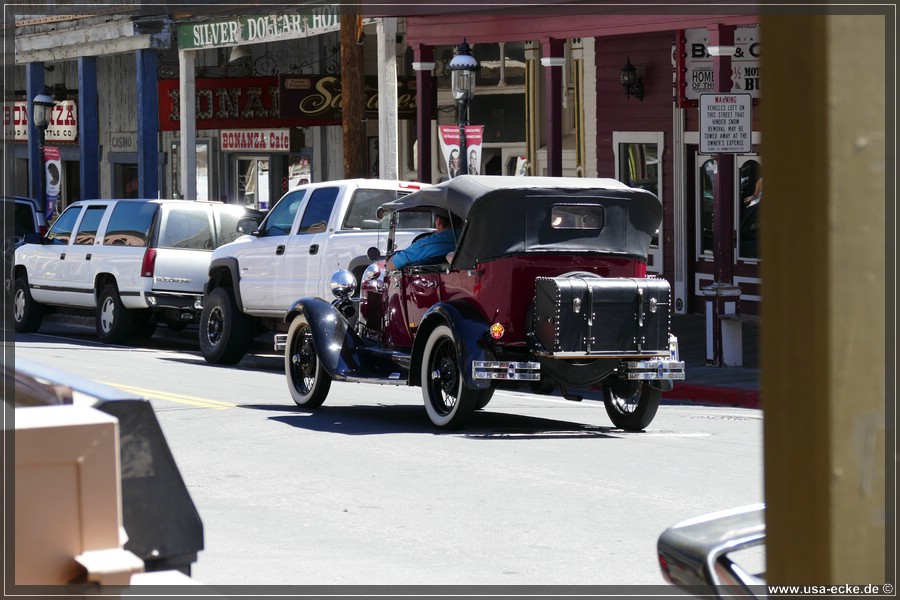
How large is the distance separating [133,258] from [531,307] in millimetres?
9774

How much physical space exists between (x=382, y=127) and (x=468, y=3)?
2447mm

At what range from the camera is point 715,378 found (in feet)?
51.6

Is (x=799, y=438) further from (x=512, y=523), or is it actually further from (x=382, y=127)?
(x=382, y=127)

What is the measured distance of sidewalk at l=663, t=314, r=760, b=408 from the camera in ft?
47.9

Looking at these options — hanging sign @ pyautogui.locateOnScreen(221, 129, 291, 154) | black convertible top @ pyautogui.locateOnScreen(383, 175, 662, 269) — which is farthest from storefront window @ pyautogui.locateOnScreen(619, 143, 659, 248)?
black convertible top @ pyautogui.locateOnScreen(383, 175, 662, 269)

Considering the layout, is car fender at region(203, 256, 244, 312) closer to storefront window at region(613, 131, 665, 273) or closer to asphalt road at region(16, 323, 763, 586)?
asphalt road at region(16, 323, 763, 586)

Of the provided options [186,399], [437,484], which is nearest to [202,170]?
[186,399]

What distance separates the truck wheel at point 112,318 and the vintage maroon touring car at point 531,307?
811 centimetres

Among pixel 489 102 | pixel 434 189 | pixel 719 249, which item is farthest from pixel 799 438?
pixel 489 102

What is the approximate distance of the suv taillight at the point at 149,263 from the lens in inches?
766

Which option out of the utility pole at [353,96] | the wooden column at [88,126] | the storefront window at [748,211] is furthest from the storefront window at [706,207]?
the wooden column at [88,126]

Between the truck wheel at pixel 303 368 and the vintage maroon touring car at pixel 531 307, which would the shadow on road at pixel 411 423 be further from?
the vintage maroon touring car at pixel 531 307

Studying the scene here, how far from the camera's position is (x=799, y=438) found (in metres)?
2.17

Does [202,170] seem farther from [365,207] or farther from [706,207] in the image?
[365,207]
